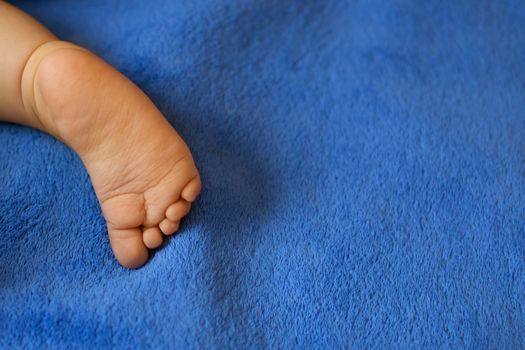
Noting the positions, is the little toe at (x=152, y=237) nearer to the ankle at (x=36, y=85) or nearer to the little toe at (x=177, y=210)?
the little toe at (x=177, y=210)

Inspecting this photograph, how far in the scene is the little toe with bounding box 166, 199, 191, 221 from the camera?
2.13 ft

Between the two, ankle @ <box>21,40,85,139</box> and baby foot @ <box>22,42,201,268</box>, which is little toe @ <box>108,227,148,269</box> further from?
ankle @ <box>21,40,85,139</box>

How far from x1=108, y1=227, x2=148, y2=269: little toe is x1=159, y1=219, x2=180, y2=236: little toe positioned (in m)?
0.03

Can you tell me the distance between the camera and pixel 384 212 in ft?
2.39

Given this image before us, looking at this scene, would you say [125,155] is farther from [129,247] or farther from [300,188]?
[300,188]

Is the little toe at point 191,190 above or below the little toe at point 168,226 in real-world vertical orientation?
above

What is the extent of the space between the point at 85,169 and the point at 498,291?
1.63 ft

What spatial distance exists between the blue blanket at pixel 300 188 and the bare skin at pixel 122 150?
3 centimetres

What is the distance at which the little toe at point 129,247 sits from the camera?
25.7 inches

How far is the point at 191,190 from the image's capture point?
654 mm

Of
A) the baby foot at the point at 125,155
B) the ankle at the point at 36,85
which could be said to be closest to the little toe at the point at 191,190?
the baby foot at the point at 125,155

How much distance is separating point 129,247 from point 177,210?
7 cm

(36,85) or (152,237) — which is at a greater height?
(36,85)

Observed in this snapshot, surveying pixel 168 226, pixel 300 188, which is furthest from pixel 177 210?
pixel 300 188
